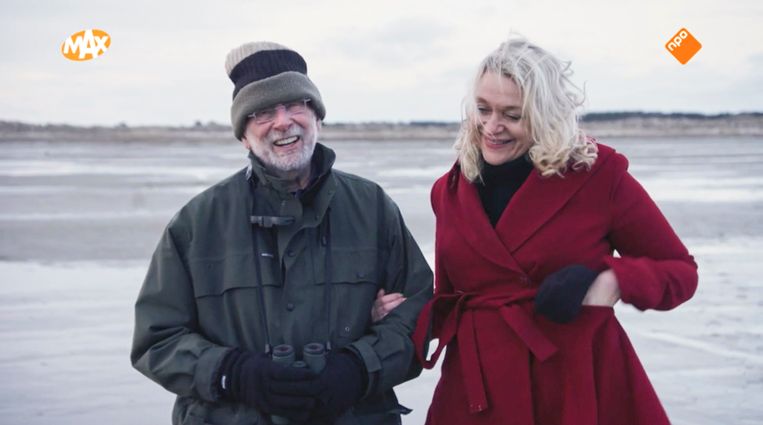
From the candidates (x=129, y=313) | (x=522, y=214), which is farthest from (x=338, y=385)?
(x=129, y=313)

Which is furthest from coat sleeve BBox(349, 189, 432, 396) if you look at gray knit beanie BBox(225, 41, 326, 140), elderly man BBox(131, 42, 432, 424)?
gray knit beanie BBox(225, 41, 326, 140)

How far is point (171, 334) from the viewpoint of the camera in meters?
2.53

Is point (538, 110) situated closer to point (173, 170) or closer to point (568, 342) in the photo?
point (568, 342)

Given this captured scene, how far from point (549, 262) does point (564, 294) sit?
170mm

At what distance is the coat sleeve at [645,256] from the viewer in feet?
7.73

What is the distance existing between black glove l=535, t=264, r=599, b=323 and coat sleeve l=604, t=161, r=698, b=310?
0.33 feet

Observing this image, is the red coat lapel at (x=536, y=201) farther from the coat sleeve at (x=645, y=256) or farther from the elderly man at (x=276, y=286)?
the elderly man at (x=276, y=286)

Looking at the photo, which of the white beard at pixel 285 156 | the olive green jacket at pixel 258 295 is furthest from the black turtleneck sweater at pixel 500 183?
the white beard at pixel 285 156

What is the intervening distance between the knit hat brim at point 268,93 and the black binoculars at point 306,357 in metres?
0.73

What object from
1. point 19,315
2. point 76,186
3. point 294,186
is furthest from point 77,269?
point 76,186

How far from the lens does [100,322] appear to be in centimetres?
596

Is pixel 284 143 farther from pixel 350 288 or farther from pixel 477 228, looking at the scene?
pixel 477 228

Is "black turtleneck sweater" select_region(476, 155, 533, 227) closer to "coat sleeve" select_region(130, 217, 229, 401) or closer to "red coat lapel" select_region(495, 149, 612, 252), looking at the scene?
"red coat lapel" select_region(495, 149, 612, 252)

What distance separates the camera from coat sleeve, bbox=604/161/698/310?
236cm
